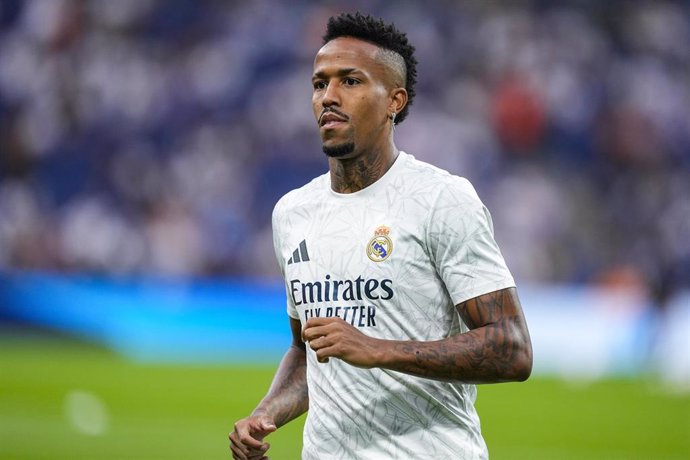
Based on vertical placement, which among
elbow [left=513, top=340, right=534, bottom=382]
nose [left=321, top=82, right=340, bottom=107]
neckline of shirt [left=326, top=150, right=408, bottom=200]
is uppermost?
nose [left=321, top=82, right=340, bottom=107]

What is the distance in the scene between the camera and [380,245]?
3.98 metres

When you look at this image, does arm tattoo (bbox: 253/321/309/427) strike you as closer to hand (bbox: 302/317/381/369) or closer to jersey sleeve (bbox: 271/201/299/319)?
jersey sleeve (bbox: 271/201/299/319)

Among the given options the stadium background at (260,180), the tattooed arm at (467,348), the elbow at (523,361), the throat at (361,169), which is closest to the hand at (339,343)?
the tattooed arm at (467,348)

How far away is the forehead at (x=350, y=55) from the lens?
4195 millimetres

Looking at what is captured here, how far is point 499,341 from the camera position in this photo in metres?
3.73

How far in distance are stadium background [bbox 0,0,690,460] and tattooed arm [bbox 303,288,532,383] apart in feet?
29.5

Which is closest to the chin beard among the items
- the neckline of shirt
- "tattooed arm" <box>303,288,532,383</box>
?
the neckline of shirt

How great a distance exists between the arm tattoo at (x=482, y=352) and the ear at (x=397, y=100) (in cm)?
88

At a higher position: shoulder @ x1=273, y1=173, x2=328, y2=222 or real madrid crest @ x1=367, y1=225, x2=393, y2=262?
shoulder @ x1=273, y1=173, x2=328, y2=222

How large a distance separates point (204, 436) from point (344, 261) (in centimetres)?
736

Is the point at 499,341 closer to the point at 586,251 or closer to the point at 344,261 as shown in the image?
the point at 344,261

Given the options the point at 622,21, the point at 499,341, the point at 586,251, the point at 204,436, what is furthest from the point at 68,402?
the point at 622,21

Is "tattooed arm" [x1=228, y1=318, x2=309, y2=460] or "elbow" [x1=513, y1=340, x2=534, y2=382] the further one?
"tattooed arm" [x1=228, y1=318, x2=309, y2=460]

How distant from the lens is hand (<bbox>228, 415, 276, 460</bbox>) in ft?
13.4
